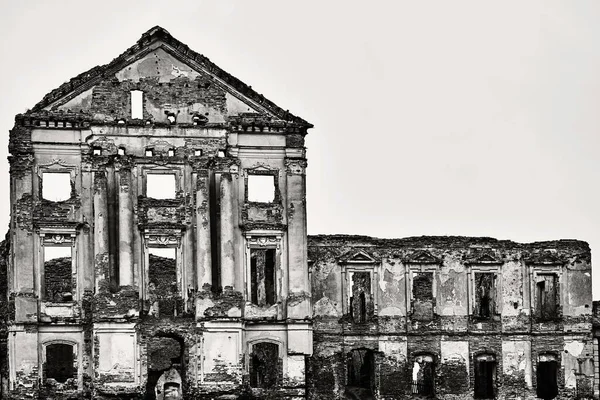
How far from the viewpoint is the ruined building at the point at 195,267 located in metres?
32.1

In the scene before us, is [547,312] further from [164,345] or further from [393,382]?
[164,345]

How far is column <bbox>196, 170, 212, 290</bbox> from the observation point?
3259 centimetres

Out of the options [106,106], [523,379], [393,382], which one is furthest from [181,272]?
[523,379]

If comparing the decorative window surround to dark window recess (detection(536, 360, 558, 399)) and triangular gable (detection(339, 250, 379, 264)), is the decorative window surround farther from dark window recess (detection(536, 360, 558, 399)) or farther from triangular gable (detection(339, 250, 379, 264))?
dark window recess (detection(536, 360, 558, 399))

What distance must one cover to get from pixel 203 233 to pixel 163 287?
416 cm

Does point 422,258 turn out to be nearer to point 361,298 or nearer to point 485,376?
point 361,298

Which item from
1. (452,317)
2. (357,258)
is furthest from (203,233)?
(452,317)

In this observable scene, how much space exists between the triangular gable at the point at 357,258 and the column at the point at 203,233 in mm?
4537

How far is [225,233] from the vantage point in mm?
32844

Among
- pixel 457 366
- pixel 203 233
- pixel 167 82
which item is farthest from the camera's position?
pixel 457 366

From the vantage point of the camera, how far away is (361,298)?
36.2 meters

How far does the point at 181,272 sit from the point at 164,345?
5.41 m

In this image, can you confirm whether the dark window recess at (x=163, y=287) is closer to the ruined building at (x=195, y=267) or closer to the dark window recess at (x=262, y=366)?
the ruined building at (x=195, y=267)

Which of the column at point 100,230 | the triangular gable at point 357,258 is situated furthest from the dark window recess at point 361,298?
the column at point 100,230
